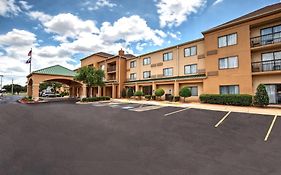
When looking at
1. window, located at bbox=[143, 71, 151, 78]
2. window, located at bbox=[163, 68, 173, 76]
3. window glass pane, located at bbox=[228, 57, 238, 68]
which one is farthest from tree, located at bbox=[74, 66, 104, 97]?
window glass pane, located at bbox=[228, 57, 238, 68]

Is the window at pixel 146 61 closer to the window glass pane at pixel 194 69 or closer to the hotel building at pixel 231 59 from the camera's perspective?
the hotel building at pixel 231 59

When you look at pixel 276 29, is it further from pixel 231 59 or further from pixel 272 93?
pixel 272 93

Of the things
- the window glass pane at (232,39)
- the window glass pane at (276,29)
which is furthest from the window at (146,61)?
the window glass pane at (276,29)

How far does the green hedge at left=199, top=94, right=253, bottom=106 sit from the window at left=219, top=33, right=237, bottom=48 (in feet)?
21.7

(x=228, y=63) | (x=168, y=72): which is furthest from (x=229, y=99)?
(x=168, y=72)

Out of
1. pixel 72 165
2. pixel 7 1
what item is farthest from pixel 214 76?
pixel 7 1

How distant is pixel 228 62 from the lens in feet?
63.9

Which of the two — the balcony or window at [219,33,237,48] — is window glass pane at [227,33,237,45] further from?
the balcony

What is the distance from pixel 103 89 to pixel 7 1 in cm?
2638

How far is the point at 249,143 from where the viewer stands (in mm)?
6418

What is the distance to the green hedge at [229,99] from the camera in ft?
55.5

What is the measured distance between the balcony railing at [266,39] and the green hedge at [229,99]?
638 cm

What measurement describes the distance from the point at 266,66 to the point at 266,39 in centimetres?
308

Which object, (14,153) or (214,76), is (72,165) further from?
(214,76)
